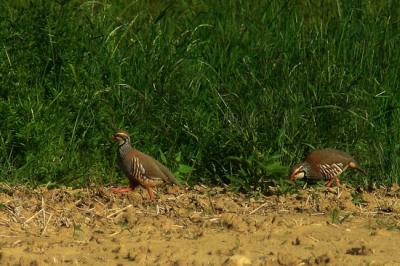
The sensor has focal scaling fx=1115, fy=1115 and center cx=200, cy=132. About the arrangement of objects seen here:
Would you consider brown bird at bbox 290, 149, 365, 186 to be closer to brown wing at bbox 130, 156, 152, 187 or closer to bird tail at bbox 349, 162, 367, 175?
bird tail at bbox 349, 162, 367, 175

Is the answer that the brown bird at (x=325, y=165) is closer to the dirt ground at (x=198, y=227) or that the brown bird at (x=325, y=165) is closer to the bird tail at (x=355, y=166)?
the bird tail at (x=355, y=166)

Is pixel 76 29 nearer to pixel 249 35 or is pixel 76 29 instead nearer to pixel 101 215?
pixel 249 35

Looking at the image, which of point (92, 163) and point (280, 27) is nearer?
point (92, 163)

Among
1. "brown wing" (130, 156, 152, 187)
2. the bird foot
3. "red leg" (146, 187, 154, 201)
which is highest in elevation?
"brown wing" (130, 156, 152, 187)

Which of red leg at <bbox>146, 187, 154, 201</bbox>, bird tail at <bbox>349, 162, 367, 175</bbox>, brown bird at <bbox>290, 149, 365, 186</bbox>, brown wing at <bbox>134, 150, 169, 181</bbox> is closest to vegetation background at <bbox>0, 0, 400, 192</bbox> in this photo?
bird tail at <bbox>349, 162, 367, 175</bbox>

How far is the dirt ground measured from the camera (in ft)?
22.4

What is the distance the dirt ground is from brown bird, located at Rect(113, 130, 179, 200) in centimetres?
11

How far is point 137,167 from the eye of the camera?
8742mm

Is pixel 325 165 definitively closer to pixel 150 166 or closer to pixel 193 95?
pixel 150 166

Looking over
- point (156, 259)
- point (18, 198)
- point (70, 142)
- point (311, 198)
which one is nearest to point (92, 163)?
point (70, 142)

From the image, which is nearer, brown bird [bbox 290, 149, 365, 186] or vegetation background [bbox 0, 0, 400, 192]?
brown bird [bbox 290, 149, 365, 186]

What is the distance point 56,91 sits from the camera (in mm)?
9617

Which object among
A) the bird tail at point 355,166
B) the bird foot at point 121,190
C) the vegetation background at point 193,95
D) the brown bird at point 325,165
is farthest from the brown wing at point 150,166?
the bird tail at point 355,166

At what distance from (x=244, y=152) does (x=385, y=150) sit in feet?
4.49
